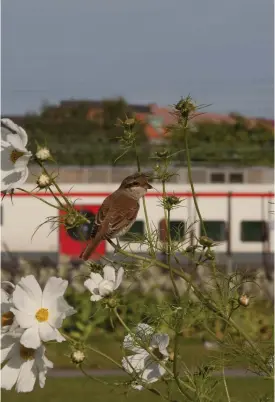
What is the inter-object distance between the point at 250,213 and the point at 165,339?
63.0 ft

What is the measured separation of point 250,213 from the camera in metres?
22.5

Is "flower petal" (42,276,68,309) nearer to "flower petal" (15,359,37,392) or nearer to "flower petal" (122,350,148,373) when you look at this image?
"flower petal" (15,359,37,392)

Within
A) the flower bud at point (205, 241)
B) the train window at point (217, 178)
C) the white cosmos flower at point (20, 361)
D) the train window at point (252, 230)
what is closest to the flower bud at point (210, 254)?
the flower bud at point (205, 241)

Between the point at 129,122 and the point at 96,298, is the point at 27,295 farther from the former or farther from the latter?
the point at 129,122

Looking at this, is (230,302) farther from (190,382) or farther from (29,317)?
(29,317)

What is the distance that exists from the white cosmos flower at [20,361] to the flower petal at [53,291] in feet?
0.39

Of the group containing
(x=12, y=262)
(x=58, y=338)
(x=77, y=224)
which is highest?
(x=77, y=224)

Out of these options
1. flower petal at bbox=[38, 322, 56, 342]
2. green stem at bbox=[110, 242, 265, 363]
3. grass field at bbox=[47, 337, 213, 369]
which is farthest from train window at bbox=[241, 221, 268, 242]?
flower petal at bbox=[38, 322, 56, 342]

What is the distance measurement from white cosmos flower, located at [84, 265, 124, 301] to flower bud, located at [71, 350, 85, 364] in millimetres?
154

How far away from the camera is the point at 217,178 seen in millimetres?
23734

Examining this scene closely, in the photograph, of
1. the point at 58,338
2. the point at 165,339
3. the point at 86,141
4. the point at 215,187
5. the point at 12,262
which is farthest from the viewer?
the point at 86,141

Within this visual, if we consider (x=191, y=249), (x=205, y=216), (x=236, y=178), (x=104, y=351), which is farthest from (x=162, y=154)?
(x=236, y=178)

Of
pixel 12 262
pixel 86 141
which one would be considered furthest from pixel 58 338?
pixel 86 141

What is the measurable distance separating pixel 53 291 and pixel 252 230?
67.9 feet
